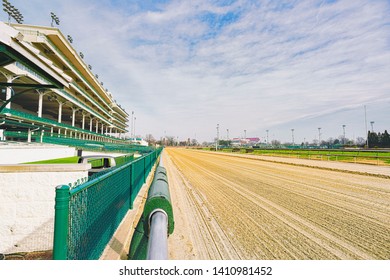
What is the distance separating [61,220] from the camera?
210 cm

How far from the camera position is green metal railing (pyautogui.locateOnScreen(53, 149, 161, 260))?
→ 211 centimetres

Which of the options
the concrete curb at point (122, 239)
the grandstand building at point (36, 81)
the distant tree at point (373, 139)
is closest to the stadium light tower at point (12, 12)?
the grandstand building at point (36, 81)

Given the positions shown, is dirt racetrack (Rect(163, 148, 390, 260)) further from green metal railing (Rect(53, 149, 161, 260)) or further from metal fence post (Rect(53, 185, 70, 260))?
metal fence post (Rect(53, 185, 70, 260))

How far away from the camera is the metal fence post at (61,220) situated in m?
2.06

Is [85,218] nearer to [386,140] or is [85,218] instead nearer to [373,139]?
[386,140]

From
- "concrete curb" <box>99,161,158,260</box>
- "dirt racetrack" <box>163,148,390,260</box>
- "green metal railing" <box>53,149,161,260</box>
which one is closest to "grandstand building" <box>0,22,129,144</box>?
"green metal railing" <box>53,149,161,260</box>

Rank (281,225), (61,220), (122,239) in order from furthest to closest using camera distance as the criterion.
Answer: (281,225), (122,239), (61,220)

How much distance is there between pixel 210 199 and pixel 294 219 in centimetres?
317

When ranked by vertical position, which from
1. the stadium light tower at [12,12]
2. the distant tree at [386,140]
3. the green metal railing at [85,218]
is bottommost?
the green metal railing at [85,218]

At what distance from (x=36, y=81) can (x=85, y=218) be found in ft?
90.4

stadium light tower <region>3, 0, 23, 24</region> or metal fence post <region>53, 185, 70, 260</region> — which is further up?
stadium light tower <region>3, 0, 23, 24</region>

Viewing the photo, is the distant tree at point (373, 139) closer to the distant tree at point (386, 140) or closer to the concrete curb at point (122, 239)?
the distant tree at point (386, 140)

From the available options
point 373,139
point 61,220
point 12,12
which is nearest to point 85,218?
point 61,220
